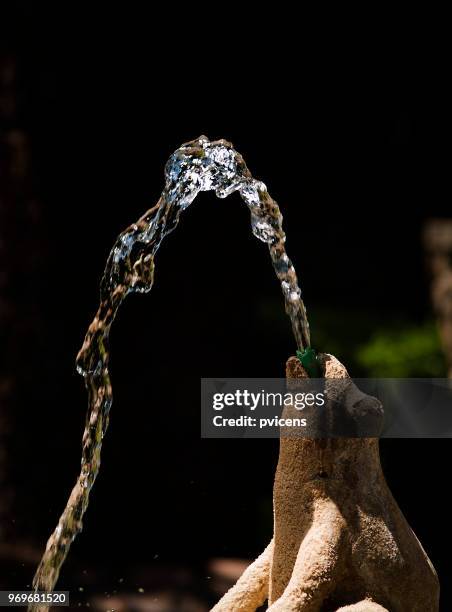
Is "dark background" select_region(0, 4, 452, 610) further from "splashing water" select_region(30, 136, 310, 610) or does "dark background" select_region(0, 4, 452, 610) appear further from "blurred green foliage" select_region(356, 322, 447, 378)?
"splashing water" select_region(30, 136, 310, 610)

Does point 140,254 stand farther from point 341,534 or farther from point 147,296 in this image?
point 147,296

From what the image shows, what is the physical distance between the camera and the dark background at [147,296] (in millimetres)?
4113

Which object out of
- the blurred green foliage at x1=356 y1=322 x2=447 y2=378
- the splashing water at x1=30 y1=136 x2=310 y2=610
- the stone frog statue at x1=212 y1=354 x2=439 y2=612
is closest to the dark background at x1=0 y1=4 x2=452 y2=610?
the blurred green foliage at x1=356 y1=322 x2=447 y2=378

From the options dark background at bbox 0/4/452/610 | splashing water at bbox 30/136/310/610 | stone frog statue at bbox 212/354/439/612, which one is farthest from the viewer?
dark background at bbox 0/4/452/610

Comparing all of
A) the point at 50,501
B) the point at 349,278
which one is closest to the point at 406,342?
the point at 349,278

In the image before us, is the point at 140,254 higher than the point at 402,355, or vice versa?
the point at 402,355

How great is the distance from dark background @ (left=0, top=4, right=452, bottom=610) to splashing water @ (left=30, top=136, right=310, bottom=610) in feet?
5.44

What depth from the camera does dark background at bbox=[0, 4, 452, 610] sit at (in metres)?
4.11

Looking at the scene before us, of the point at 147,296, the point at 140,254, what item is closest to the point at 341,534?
the point at 140,254

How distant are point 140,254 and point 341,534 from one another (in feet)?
2.54

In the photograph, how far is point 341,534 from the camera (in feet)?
5.80

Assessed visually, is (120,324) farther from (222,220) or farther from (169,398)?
(222,220)

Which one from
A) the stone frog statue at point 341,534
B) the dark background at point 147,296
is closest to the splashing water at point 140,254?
the stone frog statue at point 341,534

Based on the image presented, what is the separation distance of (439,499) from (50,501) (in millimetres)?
1532
